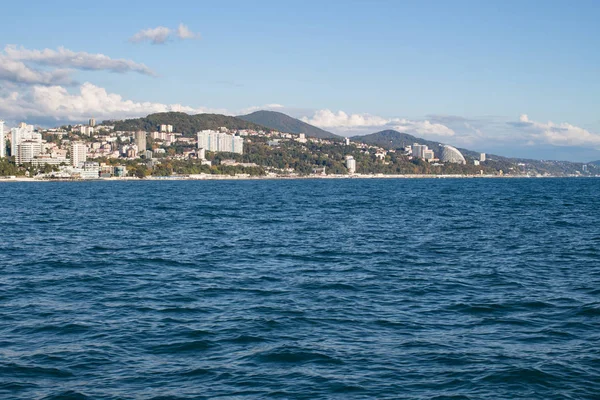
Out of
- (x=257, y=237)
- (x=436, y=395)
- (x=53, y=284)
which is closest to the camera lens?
(x=436, y=395)

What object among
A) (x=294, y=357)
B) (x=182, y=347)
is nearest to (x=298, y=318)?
(x=294, y=357)

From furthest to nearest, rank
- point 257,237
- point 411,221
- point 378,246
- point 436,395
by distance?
point 411,221 → point 257,237 → point 378,246 → point 436,395

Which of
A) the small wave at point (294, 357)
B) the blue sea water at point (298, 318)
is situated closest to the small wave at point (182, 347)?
the blue sea water at point (298, 318)

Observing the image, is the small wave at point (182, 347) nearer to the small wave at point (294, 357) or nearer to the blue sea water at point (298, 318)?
the blue sea water at point (298, 318)

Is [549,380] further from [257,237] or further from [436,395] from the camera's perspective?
[257,237]

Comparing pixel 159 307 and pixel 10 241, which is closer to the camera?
pixel 159 307

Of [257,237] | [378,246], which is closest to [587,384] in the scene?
[378,246]

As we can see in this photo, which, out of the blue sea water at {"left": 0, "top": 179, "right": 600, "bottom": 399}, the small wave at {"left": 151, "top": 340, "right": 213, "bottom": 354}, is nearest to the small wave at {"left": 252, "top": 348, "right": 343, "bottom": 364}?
the blue sea water at {"left": 0, "top": 179, "right": 600, "bottom": 399}

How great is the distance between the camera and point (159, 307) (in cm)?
1866

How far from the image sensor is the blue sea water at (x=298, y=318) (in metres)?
12.7

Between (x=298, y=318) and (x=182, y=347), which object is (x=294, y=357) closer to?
(x=182, y=347)

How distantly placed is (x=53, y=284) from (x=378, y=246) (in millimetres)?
16231

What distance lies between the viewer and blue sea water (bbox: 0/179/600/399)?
12.7 m

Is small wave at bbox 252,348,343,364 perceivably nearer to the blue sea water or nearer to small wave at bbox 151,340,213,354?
the blue sea water
